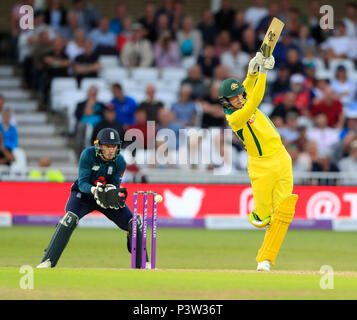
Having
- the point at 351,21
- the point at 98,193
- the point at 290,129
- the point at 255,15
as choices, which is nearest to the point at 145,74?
the point at 255,15

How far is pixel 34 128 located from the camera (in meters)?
19.5

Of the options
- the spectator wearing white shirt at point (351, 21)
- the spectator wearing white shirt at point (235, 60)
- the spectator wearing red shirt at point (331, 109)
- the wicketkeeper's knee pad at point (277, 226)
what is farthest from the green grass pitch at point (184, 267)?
the spectator wearing white shirt at point (351, 21)

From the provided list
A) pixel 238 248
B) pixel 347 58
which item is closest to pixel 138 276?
pixel 238 248

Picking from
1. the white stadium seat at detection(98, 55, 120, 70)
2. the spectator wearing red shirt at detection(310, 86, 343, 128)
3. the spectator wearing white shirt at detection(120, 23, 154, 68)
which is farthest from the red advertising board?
the white stadium seat at detection(98, 55, 120, 70)

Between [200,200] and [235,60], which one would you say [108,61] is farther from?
[200,200]

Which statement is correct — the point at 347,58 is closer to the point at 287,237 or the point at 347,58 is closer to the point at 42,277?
the point at 287,237

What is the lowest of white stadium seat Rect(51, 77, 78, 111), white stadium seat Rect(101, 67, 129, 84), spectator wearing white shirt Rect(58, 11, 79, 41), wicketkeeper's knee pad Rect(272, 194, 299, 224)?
wicketkeeper's knee pad Rect(272, 194, 299, 224)

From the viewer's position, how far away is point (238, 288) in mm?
8531

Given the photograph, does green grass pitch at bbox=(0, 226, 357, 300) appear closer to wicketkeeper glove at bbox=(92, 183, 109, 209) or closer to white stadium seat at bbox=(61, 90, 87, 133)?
wicketkeeper glove at bbox=(92, 183, 109, 209)

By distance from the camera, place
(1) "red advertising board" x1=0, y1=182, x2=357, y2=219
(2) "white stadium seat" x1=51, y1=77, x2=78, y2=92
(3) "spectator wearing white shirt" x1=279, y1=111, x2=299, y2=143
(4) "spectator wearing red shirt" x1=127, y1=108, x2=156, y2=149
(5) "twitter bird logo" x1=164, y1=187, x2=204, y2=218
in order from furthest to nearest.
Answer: (2) "white stadium seat" x1=51, y1=77, x2=78, y2=92 → (3) "spectator wearing white shirt" x1=279, y1=111, x2=299, y2=143 → (4) "spectator wearing red shirt" x1=127, y1=108, x2=156, y2=149 → (5) "twitter bird logo" x1=164, y1=187, x2=204, y2=218 → (1) "red advertising board" x1=0, y1=182, x2=357, y2=219

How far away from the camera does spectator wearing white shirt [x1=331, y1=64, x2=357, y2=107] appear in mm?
20234

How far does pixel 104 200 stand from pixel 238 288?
244 cm
